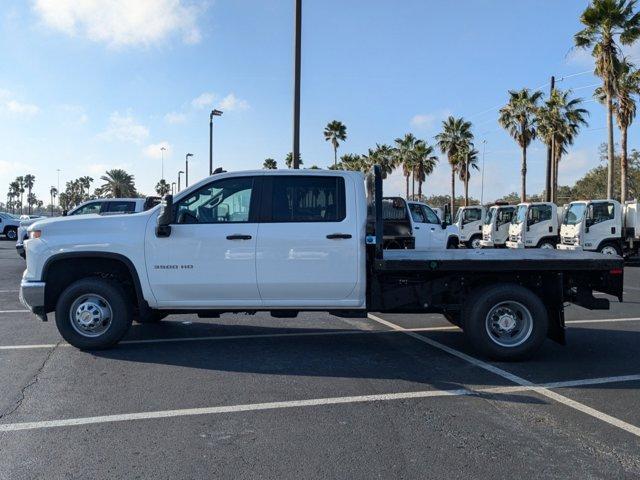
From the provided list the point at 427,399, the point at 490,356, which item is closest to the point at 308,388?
the point at 427,399

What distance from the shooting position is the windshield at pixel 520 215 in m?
22.2

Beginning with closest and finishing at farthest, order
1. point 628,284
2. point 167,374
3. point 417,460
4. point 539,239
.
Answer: point 417,460 < point 167,374 < point 628,284 < point 539,239

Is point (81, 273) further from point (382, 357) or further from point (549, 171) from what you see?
point (549, 171)

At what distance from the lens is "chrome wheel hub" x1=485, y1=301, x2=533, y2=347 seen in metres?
6.38

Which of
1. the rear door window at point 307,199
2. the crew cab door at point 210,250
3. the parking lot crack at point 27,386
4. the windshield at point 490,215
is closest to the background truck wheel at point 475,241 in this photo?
the windshield at point 490,215

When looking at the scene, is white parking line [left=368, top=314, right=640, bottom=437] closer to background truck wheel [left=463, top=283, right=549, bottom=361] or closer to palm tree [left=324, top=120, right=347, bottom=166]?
background truck wheel [left=463, top=283, right=549, bottom=361]

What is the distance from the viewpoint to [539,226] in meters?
21.9

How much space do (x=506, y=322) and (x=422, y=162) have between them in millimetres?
51573

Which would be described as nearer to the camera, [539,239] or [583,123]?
[539,239]

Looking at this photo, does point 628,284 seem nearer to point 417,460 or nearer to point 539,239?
point 539,239

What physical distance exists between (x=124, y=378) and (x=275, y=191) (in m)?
2.60

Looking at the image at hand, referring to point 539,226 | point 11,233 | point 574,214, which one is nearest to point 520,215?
point 539,226

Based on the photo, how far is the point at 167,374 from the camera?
230 inches

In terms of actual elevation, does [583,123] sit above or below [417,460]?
above
